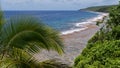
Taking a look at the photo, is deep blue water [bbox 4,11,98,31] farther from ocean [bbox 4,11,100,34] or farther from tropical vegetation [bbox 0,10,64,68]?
A: tropical vegetation [bbox 0,10,64,68]

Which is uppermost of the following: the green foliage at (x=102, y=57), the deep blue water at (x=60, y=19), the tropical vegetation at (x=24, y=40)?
the tropical vegetation at (x=24, y=40)

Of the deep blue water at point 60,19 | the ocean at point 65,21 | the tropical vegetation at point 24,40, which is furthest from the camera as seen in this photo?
the deep blue water at point 60,19

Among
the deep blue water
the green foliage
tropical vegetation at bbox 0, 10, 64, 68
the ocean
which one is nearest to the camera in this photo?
the green foliage

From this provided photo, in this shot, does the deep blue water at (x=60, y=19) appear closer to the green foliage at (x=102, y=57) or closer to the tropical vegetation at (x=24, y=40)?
the tropical vegetation at (x=24, y=40)

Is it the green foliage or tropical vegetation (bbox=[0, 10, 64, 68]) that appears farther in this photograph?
tropical vegetation (bbox=[0, 10, 64, 68])

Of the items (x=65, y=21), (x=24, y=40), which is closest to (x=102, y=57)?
(x=24, y=40)

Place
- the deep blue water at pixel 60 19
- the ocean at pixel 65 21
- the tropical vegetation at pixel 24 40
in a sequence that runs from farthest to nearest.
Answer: the deep blue water at pixel 60 19 → the ocean at pixel 65 21 → the tropical vegetation at pixel 24 40

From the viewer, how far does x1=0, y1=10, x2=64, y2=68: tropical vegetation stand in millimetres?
7094

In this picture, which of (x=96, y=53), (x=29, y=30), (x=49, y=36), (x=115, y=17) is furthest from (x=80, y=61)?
(x=115, y=17)

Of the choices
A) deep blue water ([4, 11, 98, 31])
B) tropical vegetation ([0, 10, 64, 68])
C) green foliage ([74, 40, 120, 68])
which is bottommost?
deep blue water ([4, 11, 98, 31])

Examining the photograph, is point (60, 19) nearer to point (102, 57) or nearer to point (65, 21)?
point (65, 21)

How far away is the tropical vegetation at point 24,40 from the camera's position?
23.3ft

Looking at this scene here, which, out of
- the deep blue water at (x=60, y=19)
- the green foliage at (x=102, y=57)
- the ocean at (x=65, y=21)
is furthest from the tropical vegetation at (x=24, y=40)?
the green foliage at (x=102, y=57)

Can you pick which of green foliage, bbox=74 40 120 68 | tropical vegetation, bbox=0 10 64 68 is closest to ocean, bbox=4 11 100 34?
tropical vegetation, bbox=0 10 64 68
